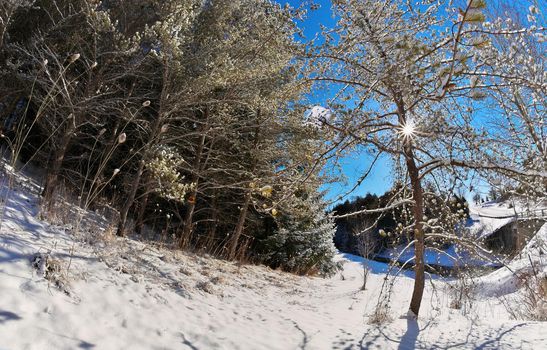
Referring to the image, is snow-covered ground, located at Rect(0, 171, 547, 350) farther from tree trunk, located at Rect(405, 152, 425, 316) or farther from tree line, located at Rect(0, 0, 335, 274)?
tree line, located at Rect(0, 0, 335, 274)

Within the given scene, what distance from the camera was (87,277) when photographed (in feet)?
10.2

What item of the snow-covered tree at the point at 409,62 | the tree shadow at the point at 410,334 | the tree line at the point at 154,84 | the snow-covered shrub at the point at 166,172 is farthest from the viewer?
the snow-covered shrub at the point at 166,172

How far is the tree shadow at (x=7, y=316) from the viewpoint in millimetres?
2043

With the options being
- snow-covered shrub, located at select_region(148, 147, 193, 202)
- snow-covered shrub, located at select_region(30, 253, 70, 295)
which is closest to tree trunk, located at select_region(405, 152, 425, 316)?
snow-covered shrub, located at select_region(148, 147, 193, 202)

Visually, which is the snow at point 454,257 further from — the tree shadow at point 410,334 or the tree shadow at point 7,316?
the tree shadow at point 7,316

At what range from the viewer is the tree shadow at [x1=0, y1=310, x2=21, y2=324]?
2.04 meters

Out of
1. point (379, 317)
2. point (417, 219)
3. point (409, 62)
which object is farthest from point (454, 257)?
point (409, 62)

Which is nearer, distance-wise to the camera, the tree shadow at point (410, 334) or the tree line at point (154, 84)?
the tree shadow at point (410, 334)

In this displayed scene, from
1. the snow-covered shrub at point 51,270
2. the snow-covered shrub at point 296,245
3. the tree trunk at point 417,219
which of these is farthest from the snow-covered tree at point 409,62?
the snow-covered shrub at point 296,245

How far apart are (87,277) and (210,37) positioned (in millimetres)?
5552

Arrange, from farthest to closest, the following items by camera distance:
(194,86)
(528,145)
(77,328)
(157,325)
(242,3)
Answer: (242,3) → (194,86) → (528,145) → (157,325) → (77,328)

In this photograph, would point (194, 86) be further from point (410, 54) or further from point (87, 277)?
point (410, 54)

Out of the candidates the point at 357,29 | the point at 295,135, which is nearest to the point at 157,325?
the point at 357,29

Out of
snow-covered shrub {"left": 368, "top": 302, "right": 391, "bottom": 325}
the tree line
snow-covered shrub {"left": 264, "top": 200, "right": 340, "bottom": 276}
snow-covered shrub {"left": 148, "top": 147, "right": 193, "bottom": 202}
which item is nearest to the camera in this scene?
snow-covered shrub {"left": 368, "top": 302, "right": 391, "bottom": 325}
